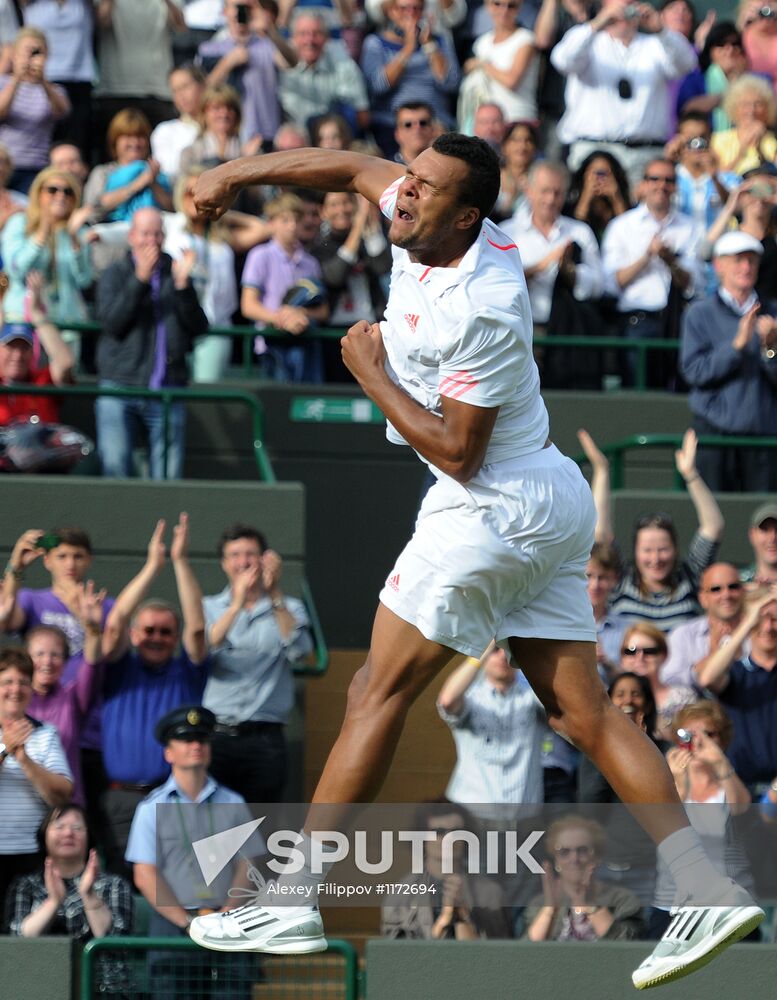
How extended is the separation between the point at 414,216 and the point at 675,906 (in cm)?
200

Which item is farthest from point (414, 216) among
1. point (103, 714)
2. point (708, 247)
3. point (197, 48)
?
point (197, 48)

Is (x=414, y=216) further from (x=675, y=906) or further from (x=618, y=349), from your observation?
(x=618, y=349)

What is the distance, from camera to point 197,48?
44.6 ft

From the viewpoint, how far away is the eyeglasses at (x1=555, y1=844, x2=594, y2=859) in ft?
27.0

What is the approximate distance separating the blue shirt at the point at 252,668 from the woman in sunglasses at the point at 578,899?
159 cm

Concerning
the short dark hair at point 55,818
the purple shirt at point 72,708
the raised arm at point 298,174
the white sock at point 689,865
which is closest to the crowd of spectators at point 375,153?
the purple shirt at point 72,708

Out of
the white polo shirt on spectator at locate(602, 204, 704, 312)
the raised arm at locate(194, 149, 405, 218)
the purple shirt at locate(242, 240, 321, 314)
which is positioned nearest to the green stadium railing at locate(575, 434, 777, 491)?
the white polo shirt on spectator at locate(602, 204, 704, 312)

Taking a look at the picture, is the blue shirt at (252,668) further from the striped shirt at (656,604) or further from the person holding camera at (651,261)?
the person holding camera at (651,261)

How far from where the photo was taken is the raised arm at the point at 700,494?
32.9ft

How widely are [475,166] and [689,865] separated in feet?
→ 6.37

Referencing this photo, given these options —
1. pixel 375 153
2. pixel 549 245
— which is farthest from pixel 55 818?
pixel 375 153

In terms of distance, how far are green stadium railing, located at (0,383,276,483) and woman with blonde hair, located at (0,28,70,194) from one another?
7.16 feet

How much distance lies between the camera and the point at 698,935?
17.5ft

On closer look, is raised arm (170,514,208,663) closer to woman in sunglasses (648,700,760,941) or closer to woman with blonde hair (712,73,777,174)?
woman in sunglasses (648,700,760,941)
